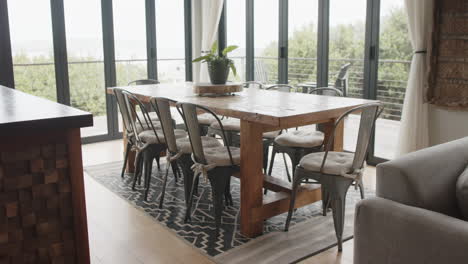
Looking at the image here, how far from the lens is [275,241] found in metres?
3.12

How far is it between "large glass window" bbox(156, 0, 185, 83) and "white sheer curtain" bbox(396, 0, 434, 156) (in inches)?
137

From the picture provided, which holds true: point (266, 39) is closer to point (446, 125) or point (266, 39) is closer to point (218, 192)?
point (446, 125)

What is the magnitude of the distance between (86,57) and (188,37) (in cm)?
157

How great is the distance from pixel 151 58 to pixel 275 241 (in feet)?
13.6

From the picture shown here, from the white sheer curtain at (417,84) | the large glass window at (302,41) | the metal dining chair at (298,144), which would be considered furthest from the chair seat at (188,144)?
the large glass window at (302,41)

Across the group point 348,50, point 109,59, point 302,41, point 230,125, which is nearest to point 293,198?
point 230,125

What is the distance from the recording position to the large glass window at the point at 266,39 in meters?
6.13

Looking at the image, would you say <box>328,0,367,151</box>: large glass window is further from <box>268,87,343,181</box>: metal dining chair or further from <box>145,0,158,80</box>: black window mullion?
<box>145,0,158,80</box>: black window mullion

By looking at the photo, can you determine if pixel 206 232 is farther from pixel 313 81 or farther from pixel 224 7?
pixel 224 7

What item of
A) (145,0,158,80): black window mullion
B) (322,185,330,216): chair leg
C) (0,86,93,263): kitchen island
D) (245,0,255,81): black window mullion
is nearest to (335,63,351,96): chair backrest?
(245,0,255,81): black window mullion

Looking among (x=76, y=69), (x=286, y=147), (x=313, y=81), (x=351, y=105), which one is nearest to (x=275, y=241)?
(x=286, y=147)

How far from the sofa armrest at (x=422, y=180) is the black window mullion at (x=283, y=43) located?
162 inches

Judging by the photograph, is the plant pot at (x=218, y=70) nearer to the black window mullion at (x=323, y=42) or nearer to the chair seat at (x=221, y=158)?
the chair seat at (x=221, y=158)

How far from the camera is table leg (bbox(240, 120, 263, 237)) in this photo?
122 inches
